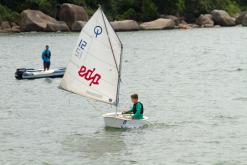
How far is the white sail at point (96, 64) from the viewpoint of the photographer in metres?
32.9

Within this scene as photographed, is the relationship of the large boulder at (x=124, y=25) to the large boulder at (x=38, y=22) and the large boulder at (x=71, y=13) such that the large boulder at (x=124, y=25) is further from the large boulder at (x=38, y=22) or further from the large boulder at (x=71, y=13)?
the large boulder at (x=38, y=22)

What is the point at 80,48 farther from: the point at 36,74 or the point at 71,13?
the point at 71,13

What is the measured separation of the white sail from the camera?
108 ft

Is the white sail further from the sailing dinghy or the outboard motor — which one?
the outboard motor

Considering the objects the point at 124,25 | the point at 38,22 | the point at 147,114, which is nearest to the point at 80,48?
the point at 147,114

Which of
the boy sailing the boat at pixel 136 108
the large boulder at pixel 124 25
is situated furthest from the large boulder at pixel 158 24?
the boy sailing the boat at pixel 136 108

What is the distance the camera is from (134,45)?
88.2 metres

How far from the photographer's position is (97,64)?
33.2 metres

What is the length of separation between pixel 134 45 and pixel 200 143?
58569mm

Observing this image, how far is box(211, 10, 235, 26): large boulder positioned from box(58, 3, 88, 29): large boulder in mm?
23607

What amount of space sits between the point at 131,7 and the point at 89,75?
306 ft

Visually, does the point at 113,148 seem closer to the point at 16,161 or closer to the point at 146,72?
the point at 16,161

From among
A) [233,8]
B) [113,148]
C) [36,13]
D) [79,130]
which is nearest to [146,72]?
[79,130]

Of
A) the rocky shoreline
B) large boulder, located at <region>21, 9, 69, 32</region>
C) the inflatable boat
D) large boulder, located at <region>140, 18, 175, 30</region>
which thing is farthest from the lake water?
large boulder, located at <region>140, 18, 175, 30</region>
